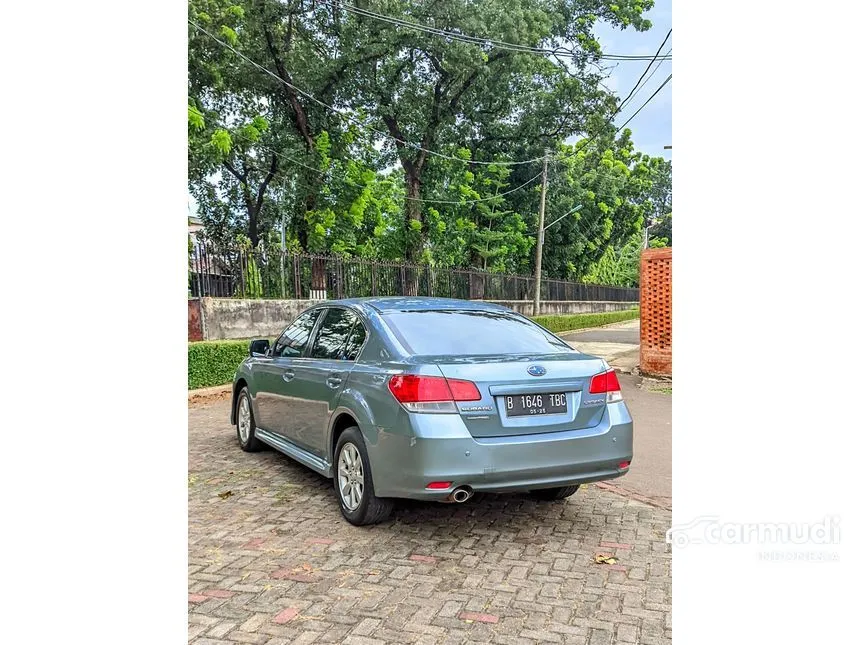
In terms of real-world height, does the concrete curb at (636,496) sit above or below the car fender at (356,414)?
below

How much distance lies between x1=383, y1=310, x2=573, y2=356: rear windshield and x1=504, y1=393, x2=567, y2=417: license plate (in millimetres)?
467

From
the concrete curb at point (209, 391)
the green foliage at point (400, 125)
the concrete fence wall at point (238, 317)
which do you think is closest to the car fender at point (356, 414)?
the concrete curb at point (209, 391)

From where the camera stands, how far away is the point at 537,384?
3977 mm

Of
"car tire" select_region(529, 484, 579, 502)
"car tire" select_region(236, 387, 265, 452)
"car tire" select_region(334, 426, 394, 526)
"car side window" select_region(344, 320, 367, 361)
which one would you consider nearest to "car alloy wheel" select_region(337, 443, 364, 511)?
"car tire" select_region(334, 426, 394, 526)

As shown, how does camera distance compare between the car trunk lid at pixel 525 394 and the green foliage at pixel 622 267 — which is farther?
the green foliage at pixel 622 267

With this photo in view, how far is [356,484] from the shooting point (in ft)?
14.2

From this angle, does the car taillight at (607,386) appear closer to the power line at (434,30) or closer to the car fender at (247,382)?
the car fender at (247,382)

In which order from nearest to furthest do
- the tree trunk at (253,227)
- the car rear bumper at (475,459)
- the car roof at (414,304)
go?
the car rear bumper at (475,459) → the car roof at (414,304) → the tree trunk at (253,227)

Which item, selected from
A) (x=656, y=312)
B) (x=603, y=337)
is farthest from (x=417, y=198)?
(x=656, y=312)

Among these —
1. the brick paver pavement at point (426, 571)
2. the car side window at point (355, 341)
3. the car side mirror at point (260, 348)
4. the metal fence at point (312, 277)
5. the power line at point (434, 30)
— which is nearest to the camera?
the brick paver pavement at point (426, 571)

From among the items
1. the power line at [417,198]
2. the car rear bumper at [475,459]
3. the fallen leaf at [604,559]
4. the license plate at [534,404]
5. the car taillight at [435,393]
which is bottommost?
the fallen leaf at [604,559]

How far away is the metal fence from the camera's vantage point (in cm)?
1202

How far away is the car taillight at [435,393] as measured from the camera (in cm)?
381

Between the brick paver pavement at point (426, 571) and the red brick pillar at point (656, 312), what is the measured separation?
6.77m
